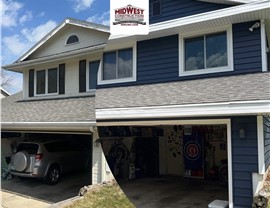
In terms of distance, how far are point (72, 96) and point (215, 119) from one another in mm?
4130

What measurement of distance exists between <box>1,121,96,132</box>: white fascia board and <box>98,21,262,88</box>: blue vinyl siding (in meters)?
1.63

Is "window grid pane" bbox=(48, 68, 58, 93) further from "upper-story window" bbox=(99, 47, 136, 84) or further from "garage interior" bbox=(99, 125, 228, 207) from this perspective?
"garage interior" bbox=(99, 125, 228, 207)

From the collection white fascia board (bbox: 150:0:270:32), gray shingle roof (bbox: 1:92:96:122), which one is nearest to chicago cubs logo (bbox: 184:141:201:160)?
gray shingle roof (bbox: 1:92:96:122)

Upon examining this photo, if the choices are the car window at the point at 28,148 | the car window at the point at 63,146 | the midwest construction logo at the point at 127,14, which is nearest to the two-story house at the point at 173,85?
the car window at the point at 28,148

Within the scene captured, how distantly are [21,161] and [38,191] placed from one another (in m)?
1.05

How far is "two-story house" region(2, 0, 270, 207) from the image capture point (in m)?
6.38

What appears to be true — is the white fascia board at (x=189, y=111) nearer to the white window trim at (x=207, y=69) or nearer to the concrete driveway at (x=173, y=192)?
the white window trim at (x=207, y=69)

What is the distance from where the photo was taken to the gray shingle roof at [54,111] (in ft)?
24.9

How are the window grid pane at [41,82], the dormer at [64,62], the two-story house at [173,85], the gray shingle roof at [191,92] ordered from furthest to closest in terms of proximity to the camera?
1. the window grid pane at [41,82]
2. the dormer at [64,62]
3. the two-story house at [173,85]
4. the gray shingle roof at [191,92]

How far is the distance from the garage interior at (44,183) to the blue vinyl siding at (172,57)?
266cm

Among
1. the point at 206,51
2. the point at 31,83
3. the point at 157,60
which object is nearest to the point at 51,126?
the point at 157,60

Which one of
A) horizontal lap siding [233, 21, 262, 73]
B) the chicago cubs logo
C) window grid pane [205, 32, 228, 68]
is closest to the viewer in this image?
horizontal lap siding [233, 21, 262, 73]

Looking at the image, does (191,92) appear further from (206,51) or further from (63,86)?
(63,86)

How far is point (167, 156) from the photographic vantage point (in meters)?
11.3
